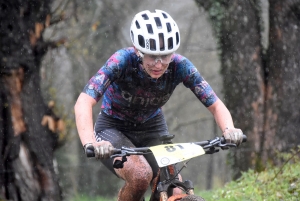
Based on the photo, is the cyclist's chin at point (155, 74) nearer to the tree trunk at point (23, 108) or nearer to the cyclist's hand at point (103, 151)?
the cyclist's hand at point (103, 151)

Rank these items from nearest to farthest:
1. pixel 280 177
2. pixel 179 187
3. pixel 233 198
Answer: pixel 179 187 → pixel 233 198 → pixel 280 177

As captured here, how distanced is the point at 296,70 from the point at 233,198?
10.9 feet

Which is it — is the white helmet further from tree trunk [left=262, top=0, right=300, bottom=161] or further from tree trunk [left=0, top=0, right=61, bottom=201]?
tree trunk [left=262, top=0, right=300, bottom=161]

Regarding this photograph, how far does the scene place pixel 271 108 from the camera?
32.7 ft

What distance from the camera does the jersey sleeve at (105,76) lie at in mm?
4523

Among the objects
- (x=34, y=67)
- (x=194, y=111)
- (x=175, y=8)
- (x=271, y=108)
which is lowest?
(x=194, y=111)

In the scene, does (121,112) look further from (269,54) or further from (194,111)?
(194,111)

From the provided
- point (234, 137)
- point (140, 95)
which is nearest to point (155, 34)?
point (140, 95)

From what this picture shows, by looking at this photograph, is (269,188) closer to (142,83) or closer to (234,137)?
(142,83)

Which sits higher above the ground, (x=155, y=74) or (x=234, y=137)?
(x=155, y=74)

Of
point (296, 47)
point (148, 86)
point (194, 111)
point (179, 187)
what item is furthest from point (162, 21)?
point (194, 111)

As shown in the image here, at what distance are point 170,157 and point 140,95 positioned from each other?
3.63 ft

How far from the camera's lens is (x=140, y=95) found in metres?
4.93

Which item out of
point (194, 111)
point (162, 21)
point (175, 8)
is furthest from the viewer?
point (194, 111)
